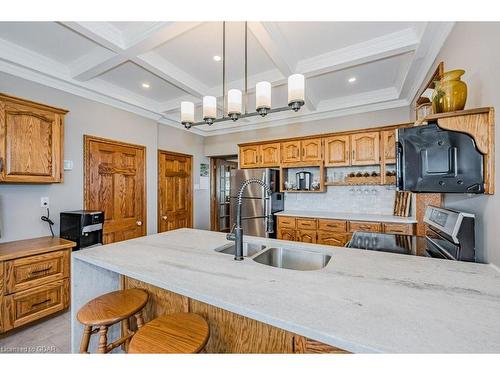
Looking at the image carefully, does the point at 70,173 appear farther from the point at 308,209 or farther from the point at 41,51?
the point at 308,209

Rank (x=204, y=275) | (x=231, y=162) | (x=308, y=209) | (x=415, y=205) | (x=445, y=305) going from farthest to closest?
(x=231, y=162) → (x=308, y=209) → (x=415, y=205) → (x=204, y=275) → (x=445, y=305)

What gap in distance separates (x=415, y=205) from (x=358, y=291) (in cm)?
272

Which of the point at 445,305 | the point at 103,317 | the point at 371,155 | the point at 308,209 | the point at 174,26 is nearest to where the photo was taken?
the point at 445,305

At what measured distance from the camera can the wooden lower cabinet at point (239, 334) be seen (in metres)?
1.02

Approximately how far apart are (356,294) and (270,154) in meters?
3.32

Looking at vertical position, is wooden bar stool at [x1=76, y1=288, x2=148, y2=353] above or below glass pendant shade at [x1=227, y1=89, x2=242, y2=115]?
below

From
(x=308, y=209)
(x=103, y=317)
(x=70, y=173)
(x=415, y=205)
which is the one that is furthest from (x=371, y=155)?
(x=70, y=173)

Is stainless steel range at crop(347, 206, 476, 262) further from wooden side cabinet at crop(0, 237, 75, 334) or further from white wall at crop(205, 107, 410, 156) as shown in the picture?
wooden side cabinet at crop(0, 237, 75, 334)

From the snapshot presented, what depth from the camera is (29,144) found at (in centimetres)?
222

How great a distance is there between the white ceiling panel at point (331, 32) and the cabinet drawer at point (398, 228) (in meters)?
2.08

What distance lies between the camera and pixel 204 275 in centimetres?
112

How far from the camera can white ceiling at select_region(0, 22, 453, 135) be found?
1.99 meters

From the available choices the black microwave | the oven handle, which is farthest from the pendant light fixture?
the oven handle

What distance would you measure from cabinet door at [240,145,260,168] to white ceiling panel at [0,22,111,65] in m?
2.51
